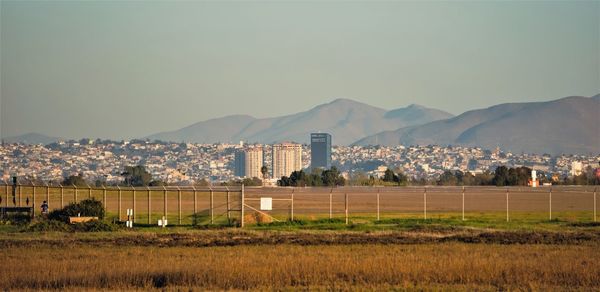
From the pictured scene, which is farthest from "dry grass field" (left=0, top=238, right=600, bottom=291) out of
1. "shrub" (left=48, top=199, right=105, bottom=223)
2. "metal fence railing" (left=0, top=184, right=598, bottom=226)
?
"shrub" (left=48, top=199, right=105, bottom=223)

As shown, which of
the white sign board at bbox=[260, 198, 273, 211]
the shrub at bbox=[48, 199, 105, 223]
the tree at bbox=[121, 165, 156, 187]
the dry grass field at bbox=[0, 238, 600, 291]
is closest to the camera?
the dry grass field at bbox=[0, 238, 600, 291]

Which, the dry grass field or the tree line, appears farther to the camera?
the tree line

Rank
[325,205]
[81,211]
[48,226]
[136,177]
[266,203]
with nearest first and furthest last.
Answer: [48,226] < [266,203] < [81,211] < [325,205] < [136,177]

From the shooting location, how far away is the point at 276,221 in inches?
2146

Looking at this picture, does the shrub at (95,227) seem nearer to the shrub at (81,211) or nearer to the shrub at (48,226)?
the shrub at (48,226)

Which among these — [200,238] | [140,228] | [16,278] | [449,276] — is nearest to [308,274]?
[449,276]

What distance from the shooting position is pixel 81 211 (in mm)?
54938

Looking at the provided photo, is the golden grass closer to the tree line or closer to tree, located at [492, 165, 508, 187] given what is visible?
tree, located at [492, 165, 508, 187]

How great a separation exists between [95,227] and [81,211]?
17.7ft

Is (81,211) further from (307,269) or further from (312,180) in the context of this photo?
(312,180)

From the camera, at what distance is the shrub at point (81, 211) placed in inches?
2157

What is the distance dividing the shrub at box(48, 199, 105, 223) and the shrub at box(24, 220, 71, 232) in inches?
124

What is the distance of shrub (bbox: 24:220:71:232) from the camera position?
50.0m

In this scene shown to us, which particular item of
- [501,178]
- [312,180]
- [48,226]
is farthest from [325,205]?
[312,180]
